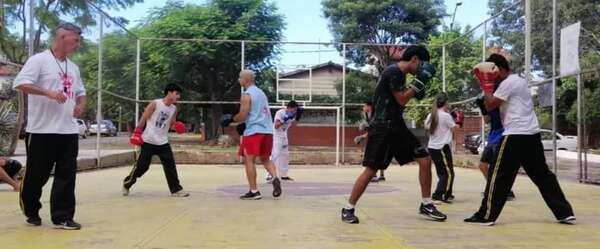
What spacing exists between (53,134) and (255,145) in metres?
3.19

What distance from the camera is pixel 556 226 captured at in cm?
642

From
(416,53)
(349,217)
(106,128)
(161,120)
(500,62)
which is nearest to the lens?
(349,217)

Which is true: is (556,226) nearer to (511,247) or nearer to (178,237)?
(511,247)

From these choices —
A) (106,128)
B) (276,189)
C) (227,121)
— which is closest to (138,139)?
(227,121)

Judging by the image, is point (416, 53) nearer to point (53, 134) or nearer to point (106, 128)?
point (53, 134)

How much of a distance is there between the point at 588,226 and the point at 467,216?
1225 mm

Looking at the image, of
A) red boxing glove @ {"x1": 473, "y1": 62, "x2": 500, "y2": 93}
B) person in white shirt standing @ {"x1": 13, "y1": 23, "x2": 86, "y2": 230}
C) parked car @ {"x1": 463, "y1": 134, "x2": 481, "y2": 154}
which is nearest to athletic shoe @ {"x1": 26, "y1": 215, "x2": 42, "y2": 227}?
person in white shirt standing @ {"x1": 13, "y1": 23, "x2": 86, "y2": 230}

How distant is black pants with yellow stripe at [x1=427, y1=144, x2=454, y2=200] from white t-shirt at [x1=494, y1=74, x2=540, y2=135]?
209 centimetres

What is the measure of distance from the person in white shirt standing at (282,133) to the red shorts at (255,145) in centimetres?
349

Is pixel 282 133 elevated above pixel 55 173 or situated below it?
above

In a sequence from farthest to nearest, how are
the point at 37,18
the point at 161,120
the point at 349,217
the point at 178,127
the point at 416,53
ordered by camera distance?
the point at 37,18, the point at 178,127, the point at 161,120, the point at 416,53, the point at 349,217

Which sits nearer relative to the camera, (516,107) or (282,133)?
(516,107)

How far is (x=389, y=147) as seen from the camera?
6.59m

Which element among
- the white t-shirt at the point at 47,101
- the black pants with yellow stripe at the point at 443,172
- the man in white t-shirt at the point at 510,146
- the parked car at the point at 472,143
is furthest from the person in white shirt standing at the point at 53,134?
the parked car at the point at 472,143
